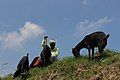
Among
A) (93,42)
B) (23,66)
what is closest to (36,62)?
(23,66)

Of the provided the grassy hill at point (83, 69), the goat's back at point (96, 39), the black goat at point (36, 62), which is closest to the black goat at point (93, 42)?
the goat's back at point (96, 39)

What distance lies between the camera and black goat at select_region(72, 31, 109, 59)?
56.4ft

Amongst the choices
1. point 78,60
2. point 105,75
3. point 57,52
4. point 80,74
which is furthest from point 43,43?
point 105,75

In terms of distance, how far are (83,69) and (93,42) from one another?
4.95ft

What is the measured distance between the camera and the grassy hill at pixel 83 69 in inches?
608

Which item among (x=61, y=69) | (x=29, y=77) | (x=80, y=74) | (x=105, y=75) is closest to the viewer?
(x=105, y=75)

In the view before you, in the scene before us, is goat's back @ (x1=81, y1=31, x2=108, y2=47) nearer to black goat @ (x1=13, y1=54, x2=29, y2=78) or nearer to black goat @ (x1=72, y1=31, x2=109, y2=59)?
black goat @ (x1=72, y1=31, x2=109, y2=59)

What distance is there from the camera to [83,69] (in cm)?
1666

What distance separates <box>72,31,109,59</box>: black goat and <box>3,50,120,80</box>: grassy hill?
0.34 meters

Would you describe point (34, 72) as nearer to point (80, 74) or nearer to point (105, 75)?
point (80, 74)

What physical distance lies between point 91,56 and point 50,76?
171 centimetres

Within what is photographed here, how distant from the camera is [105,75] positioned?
50.4 feet

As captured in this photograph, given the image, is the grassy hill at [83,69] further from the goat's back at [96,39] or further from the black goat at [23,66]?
the goat's back at [96,39]

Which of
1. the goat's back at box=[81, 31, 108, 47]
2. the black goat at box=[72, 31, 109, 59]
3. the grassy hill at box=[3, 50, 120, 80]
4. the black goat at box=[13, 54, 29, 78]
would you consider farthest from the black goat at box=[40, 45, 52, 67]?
the goat's back at box=[81, 31, 108, 47]
